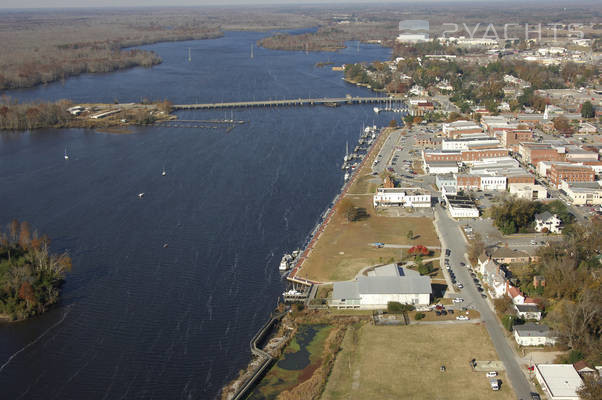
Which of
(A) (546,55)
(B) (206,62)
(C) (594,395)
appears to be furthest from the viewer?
(B) (206,62)

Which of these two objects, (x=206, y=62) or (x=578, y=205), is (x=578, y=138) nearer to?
(x=578, y=205)

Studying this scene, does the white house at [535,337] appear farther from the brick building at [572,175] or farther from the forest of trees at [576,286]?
the brick building at [572,175]

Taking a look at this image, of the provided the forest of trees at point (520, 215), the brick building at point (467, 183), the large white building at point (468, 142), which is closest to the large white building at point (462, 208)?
the forest of trees at point (520, 215)

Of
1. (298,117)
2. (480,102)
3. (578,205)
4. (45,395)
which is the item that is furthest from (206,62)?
(45,395)

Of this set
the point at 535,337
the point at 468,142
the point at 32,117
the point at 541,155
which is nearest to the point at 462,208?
the point at 535,337

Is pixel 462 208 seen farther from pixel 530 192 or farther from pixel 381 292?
pixel 381 292

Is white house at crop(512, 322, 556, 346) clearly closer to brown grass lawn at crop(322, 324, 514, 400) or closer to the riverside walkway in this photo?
brown grass lawn at crop(322, 324, 514, 400)

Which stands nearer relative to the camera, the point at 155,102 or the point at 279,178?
the point at 279,178
